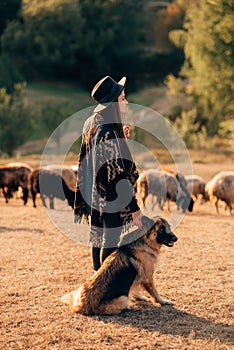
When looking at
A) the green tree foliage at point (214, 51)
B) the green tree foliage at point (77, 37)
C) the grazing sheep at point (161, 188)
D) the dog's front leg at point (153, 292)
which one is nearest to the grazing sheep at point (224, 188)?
the grazing sheep at point (161, 188)

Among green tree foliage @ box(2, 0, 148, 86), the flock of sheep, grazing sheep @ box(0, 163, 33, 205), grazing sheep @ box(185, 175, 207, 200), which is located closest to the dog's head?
the flock of sheep

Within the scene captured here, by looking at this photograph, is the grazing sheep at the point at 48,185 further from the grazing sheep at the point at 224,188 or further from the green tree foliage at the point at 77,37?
the green tree foliage at the point at 77,37

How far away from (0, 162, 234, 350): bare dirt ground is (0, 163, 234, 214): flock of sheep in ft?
17.7

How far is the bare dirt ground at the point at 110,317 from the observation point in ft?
19.3

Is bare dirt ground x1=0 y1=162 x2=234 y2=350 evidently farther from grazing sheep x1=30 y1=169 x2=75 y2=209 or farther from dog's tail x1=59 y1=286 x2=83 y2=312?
grazing sheep x1=30 y1=169 x2=75 y2=209

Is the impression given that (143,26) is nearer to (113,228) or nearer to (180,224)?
(180,224)

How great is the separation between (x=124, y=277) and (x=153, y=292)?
59cm

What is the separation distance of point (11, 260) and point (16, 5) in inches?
2313

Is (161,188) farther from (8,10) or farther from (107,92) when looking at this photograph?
(8,10)

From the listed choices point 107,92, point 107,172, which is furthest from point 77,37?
point 107,172

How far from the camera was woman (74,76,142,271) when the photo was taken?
6.50 metres

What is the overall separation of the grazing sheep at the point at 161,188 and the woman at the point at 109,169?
35.5 ft

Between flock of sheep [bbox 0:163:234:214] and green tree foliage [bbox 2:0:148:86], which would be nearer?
flock of sheep [bbox 0:163:234:214]

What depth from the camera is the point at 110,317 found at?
21.2ft
